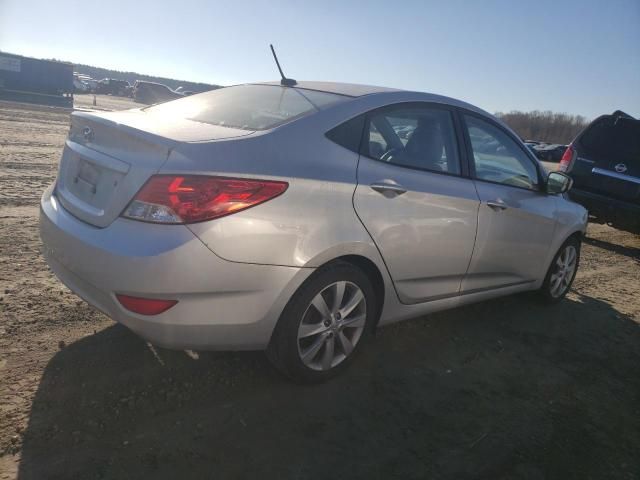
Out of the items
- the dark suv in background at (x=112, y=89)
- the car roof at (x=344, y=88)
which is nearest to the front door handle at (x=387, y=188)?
the car roof at (x=344, y=88)

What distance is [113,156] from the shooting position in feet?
7.86

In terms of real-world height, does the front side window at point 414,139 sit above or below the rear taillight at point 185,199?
above

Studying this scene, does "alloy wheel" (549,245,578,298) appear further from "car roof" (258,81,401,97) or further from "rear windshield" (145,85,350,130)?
"rear windshield" (145,85,350,130)

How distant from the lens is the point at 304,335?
264cm

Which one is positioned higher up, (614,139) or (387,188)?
(614,139)

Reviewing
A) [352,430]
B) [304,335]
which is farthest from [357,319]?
[352,430]

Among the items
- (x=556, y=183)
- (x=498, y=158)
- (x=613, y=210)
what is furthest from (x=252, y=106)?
(x=613, y=210)

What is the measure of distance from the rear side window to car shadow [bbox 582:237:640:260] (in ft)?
18.8

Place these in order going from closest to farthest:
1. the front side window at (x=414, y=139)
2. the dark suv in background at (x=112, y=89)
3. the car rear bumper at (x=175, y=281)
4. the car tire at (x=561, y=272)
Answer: the car rear bumper at (x=175, y=281) < the front side window at (x=414, y=139) < the car tire at (x=561, y=272) < the dark suv in background at (x=112, y=89)

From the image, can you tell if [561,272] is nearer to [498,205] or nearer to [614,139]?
[498,205]

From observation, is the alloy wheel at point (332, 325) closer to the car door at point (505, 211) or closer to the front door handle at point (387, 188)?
the front door handle at point (387, 188)

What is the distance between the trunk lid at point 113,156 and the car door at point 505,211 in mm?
1788

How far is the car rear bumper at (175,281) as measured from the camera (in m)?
2.15

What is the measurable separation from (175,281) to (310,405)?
1.03 meters
